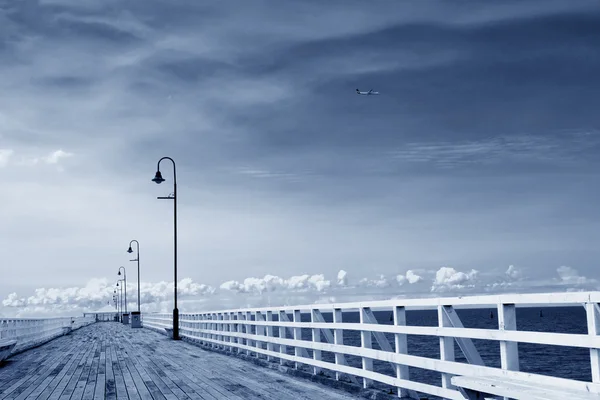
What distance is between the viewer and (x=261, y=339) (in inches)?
662

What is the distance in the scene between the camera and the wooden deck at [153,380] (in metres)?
11.4

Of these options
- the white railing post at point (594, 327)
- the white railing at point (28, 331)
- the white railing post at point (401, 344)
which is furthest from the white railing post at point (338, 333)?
the white railing at point (28, 331)

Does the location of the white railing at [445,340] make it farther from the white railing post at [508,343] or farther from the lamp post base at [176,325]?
the lamp post base at [176,325]

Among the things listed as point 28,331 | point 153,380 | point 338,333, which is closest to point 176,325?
point 28,331

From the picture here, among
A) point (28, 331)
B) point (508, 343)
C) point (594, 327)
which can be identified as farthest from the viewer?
point (28, 331)

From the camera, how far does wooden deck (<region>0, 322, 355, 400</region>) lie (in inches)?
449

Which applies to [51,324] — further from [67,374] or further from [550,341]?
[550,341]

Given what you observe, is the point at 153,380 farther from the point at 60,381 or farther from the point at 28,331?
the point at 28,331

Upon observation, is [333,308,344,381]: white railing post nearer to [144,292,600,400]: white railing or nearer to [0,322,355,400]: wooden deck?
[144,292,600,400]: white railing

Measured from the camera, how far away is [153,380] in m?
13.6

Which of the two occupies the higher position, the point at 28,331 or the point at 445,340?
the point at 445,340

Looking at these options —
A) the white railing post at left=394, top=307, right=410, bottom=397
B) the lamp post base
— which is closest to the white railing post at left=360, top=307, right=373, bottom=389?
the white railing post at left=394, top=307, right=410, bottom=397

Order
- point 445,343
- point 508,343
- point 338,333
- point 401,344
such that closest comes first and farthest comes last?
point 508,343 < point 445,343 < point 401,344 < point 338,333

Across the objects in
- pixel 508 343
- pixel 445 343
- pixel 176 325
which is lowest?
pixel 176 325
